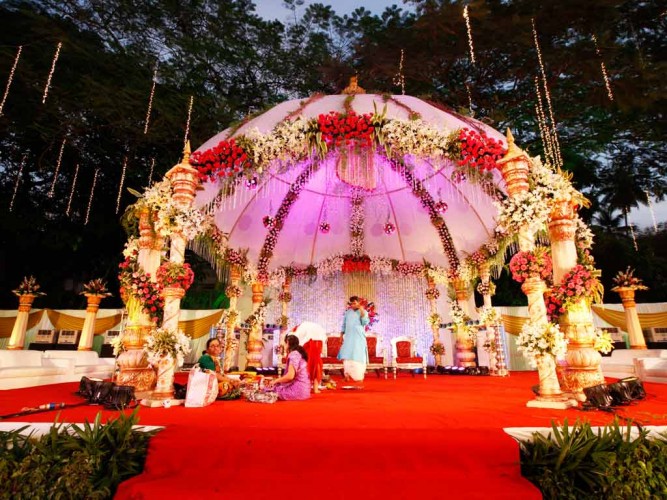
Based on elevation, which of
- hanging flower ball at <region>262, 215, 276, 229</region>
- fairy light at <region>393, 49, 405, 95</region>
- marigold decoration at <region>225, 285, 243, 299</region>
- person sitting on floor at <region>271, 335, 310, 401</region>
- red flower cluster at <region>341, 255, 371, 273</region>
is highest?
fairy light at <region>393, 49, 405, 95</region>

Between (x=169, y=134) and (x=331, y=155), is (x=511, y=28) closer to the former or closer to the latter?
(x=331, y=155)

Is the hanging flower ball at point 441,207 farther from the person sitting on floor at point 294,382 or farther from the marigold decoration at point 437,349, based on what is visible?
the person sitting on floor at point 294,382

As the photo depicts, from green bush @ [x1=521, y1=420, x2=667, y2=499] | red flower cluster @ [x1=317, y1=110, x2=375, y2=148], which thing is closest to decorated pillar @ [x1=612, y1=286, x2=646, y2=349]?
red flower cluster @ [x1=317, y1=110, x2=375, y2=148]

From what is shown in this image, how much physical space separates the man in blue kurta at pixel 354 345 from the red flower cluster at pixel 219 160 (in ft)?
12.1

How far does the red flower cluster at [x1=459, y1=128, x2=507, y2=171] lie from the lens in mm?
5980

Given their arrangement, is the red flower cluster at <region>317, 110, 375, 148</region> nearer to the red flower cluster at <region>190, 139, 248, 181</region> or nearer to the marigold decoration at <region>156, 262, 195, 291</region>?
the red flower cluster at <region>190, 139, 248, 181</region>

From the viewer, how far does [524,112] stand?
44.9 ft

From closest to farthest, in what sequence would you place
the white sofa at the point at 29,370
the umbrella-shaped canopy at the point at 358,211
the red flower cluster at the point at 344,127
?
the red flower cluster at the point at 344,127
the white sofa at the point at 29,370
the umbrella-shaped canopy at the point at 358,211

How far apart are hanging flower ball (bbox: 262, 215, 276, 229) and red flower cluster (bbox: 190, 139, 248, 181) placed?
417 centimetres

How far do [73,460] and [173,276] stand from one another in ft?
9.74

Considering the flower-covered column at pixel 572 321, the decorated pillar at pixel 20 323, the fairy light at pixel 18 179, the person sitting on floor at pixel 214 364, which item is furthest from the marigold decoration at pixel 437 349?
the fairy light at pixel 18 179

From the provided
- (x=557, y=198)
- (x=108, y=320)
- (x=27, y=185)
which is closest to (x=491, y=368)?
(x=557, y=198)

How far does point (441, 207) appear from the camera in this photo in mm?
10461

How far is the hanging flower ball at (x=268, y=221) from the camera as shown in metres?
10.8
